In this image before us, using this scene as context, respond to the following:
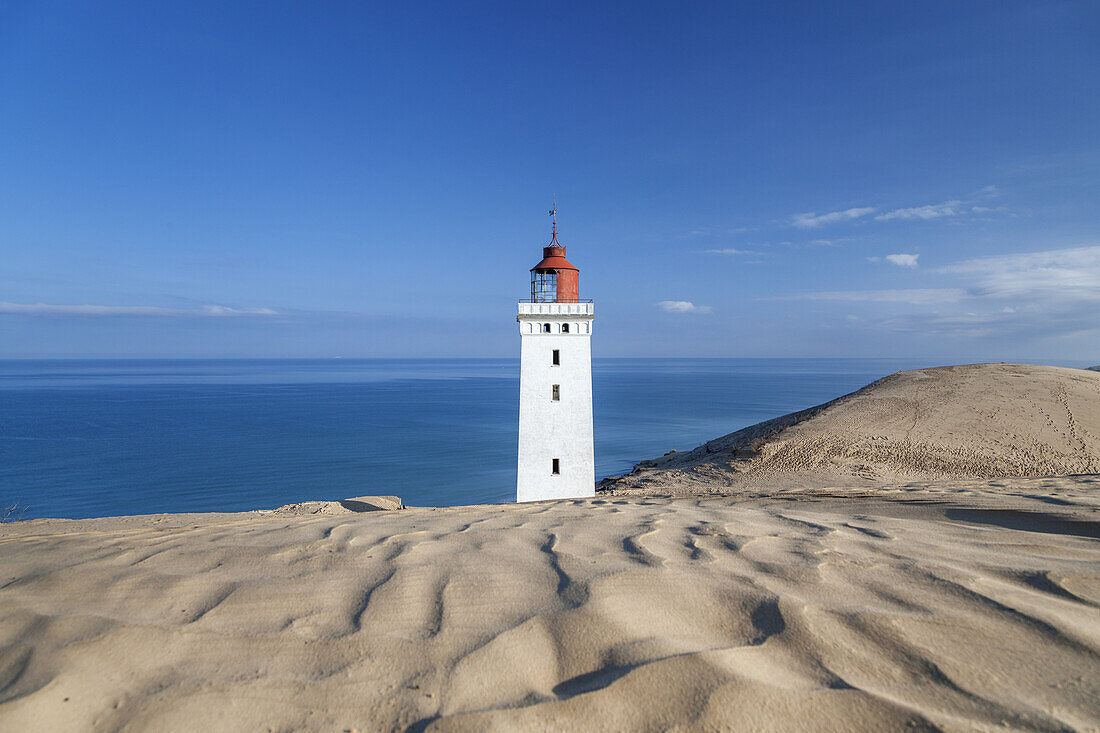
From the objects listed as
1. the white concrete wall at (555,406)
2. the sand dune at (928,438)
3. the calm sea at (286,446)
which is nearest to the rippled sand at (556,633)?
the sand dune at (928,438)

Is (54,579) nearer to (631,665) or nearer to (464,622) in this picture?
(464,622)

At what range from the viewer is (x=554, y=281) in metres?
18.4

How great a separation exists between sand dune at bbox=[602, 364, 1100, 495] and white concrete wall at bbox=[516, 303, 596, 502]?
210cm

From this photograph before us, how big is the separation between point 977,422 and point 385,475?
27.7 meters

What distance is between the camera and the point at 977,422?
52.1ft

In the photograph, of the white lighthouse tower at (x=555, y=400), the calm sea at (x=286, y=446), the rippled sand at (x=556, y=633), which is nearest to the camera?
the rippled sand at (x=556, y=633)

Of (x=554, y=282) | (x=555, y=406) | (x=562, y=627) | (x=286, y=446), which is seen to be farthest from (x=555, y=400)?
(x=286, y=446)

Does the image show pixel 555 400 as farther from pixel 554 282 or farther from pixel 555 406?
pixel 554 282

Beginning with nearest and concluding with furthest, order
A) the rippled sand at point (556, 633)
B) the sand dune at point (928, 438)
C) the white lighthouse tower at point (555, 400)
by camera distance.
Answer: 1. the rippled sand at point (556, 633)
2. the sand dune at point (928, 438)
3. the white lighthouse tower at point (555, 400)

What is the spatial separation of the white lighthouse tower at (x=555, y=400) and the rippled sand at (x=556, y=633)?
551 inches

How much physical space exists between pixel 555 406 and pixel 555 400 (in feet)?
0.68

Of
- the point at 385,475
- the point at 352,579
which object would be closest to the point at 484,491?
the point at 385,475

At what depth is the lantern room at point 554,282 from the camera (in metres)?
18.2

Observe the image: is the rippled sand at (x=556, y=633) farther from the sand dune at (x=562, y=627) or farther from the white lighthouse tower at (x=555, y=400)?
the white lighthouse tower at (x=555, y=400)
